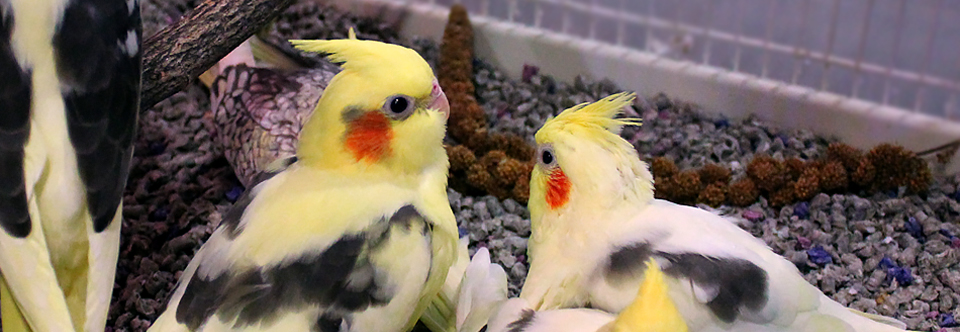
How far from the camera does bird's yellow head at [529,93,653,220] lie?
1429mm

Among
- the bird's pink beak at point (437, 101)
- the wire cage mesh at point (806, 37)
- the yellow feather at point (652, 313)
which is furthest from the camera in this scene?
the wire cage mesh at point (806, 37)

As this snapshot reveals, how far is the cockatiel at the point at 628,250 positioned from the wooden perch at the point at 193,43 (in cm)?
68

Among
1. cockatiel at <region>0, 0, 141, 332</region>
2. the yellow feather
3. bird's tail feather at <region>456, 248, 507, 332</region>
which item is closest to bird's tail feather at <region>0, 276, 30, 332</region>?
cockatiel at <region>0, 0, 141, 332</region>

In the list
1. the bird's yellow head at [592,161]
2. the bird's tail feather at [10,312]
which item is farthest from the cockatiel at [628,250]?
the bird's tail feather at [10,312]

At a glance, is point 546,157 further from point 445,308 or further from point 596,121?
point 445,308

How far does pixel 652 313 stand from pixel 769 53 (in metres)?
1.64

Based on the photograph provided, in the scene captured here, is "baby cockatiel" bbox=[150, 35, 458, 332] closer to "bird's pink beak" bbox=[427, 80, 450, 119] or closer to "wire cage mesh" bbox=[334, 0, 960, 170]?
"bird's pink beak" bbox=[427, 80, 450, 119]

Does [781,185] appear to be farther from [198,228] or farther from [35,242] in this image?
[35,242]

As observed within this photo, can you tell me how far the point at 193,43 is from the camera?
1638 millimetres

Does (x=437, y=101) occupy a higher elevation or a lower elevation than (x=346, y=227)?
higher

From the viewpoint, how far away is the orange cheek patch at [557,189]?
4.83ft

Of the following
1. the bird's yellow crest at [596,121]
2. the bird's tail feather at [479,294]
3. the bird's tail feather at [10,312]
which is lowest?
the bird's tail feather at [479,294]

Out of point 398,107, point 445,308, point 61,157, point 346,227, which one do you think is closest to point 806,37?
point 445,308

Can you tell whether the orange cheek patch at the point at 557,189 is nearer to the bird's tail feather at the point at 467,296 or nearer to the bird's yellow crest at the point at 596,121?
the bird's yellow crest at the point at 596,121
